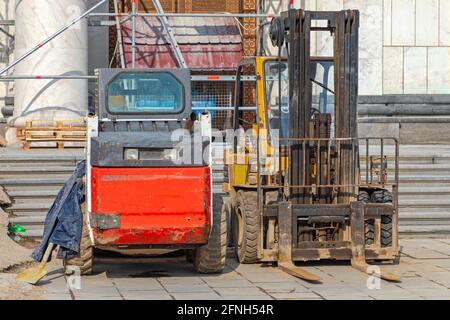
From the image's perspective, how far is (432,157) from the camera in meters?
18.4

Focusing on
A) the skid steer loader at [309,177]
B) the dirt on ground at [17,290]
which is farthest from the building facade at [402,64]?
the dirt on ground at [17,290]

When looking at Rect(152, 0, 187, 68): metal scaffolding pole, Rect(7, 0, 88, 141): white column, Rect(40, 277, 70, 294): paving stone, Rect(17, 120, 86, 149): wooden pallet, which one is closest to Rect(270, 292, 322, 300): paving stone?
Rect(40, 277, 70, 294): paving stone

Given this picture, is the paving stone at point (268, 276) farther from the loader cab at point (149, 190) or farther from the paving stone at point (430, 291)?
the paving stone at point (430, 291)

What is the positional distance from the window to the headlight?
1485mm

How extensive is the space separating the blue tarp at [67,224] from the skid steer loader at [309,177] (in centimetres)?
222

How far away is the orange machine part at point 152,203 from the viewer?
36.3 feet

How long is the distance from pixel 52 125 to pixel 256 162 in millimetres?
7409

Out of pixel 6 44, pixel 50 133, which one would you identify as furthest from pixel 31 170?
pixel 6 44

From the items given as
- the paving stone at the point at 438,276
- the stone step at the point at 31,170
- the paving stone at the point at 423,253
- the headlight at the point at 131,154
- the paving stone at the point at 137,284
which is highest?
the headlight at the point at 131,154

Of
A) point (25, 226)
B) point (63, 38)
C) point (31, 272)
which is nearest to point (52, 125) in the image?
point (63, 38)

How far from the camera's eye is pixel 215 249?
11820mm

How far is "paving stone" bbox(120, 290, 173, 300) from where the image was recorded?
10.4 m

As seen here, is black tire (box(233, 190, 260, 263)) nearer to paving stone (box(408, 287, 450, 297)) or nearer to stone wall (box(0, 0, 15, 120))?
paving stone (box(408, 287, 450, 297))
